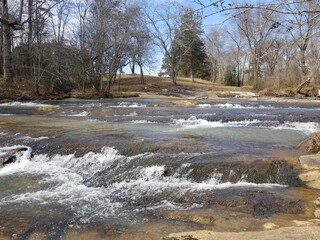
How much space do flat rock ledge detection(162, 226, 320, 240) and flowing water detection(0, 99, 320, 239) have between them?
0.37 metres

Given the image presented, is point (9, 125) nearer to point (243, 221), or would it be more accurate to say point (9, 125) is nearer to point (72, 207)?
point (72, 207)

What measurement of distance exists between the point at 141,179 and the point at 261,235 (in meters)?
3.40

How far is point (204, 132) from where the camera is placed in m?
10.9

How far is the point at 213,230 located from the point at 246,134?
20.1 feet

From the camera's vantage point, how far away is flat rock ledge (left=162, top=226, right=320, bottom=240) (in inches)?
155

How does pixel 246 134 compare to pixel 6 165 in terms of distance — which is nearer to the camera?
pixel 6 165

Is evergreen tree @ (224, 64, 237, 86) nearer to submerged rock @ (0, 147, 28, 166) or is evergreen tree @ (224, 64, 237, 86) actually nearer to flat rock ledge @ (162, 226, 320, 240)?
submerged rock @ (0, 147, 28, 166)

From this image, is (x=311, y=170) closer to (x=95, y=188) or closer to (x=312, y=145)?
(x=312, y=145)

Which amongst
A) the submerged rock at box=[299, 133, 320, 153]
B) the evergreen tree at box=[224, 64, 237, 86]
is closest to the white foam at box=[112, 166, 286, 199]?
the submerged rock at box=[299, 133, 320, 153]

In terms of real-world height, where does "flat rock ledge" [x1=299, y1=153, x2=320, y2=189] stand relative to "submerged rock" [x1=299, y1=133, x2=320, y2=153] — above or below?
below

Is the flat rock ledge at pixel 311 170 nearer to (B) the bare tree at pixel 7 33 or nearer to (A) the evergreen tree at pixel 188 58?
(B) the bare tree at pixel 7 33

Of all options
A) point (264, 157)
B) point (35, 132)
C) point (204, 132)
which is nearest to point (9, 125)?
point (35, 132)

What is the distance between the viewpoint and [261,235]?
163 inches

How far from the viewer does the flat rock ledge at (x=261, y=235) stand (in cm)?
394
